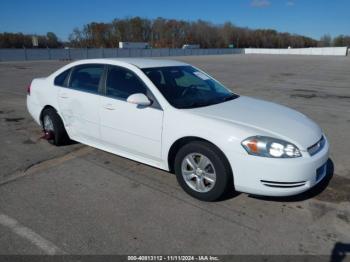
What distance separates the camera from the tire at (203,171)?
3404 mm

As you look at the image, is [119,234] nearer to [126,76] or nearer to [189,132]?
[189,132]

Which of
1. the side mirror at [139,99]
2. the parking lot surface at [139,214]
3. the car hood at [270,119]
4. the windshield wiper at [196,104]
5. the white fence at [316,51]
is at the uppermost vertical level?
the white fence at [316,51]

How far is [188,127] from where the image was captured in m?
3.60

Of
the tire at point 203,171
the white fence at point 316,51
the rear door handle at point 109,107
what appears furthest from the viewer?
the white fence at point 316,51

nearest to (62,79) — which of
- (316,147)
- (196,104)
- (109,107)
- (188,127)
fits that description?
(109,107)

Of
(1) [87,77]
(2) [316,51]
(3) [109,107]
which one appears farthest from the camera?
(2) [316,51]

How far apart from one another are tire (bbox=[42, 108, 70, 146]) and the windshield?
Result: 1.92 m

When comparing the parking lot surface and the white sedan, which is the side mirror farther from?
the parking lot surface

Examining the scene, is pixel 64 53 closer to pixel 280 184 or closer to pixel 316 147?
pixel 316 147

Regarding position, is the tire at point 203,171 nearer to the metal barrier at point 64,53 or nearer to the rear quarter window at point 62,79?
the rear quarter window at point 62,79

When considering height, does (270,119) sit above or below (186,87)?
below

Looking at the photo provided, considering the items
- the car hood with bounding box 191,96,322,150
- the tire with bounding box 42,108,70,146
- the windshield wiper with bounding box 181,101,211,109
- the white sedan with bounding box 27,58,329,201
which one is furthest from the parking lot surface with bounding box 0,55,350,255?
the windshield wiper with bounding box 181,101,211,109

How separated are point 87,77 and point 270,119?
2766mm

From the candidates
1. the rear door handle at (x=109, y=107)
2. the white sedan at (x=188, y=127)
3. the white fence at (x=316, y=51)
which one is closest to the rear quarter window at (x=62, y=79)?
the white sedan at (x=188, y=127)
